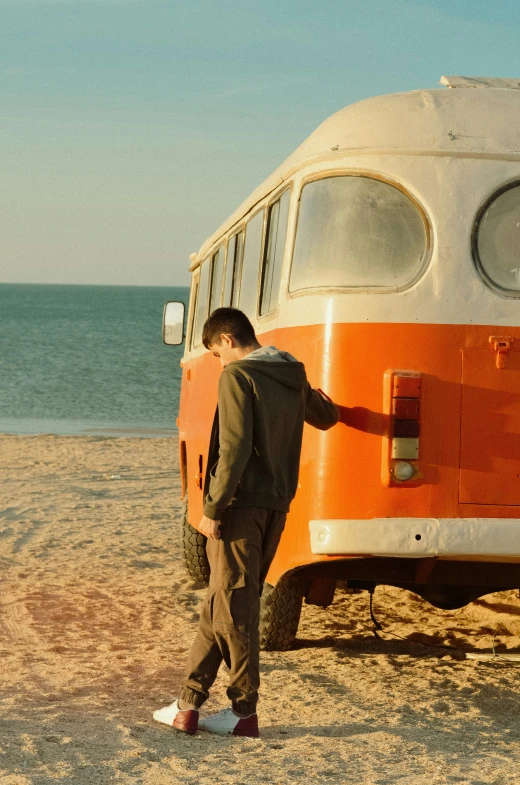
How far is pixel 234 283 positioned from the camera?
891 cm

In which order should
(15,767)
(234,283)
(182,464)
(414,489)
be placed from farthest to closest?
1. (182,464)
2. (234,283)
3. (414,489)
4. (15,767)

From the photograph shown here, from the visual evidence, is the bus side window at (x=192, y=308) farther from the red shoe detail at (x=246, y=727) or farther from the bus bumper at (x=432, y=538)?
the red shoe detail at (x=246, y=727)

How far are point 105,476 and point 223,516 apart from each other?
43.4 feet

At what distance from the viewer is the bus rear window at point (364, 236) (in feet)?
20.7

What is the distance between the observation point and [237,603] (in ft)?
18.1

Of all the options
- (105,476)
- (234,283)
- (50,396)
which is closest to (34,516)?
(105,476)

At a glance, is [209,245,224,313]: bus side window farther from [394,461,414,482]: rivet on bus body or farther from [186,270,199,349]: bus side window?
[394,461,414,482]: rivet on bus body

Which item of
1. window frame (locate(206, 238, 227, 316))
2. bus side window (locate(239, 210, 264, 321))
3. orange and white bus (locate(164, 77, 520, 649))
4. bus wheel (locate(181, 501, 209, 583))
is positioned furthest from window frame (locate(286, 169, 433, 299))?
bus wheel (locate(181, 501, 209, 583))

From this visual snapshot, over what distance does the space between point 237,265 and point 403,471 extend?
3.09 m

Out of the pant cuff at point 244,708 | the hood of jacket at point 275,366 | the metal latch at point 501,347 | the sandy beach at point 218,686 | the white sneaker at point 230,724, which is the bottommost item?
the sandy beach at point 218,686

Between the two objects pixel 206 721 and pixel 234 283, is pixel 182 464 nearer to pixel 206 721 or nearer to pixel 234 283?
pixel 234 283

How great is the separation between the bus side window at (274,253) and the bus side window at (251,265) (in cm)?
25

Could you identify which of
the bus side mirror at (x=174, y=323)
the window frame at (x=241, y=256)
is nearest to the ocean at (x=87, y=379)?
the bus side mirror at (x=174, y=323)

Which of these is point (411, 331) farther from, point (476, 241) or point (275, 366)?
point (275, 366)
